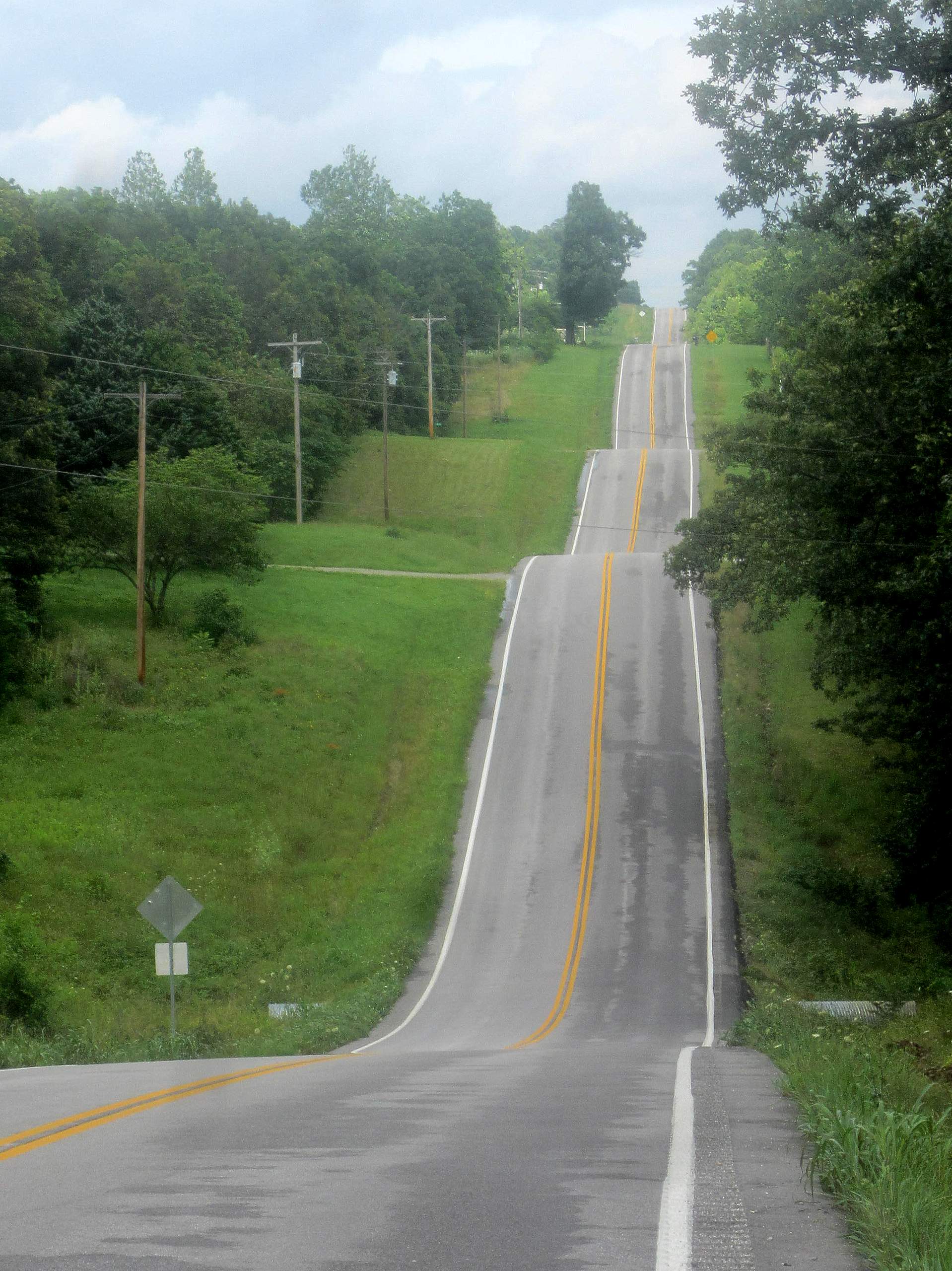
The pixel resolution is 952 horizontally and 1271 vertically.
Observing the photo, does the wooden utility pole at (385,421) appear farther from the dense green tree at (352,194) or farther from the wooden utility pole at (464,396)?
the dense green tree at (352,194)

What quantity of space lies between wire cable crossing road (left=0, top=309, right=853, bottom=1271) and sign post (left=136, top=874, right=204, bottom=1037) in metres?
2.91

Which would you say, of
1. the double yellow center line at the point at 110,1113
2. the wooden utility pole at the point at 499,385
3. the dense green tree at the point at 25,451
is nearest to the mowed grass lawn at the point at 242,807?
the dense green tree at the point at 25,451

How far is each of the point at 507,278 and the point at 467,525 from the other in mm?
86556

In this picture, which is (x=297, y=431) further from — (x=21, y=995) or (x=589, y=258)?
(x=589, y=258)

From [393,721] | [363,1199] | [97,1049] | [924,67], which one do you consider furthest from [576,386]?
[363,1199]

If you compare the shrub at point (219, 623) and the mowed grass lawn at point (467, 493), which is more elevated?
the mowed grass lawn at point (467, 493)

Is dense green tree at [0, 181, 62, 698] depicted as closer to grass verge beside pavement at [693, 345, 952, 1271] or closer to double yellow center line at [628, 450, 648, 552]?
grass verge beside pavement at [693, 345, 952, 1271]

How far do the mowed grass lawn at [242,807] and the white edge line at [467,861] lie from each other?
21.3 inches

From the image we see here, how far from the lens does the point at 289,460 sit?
214 ft

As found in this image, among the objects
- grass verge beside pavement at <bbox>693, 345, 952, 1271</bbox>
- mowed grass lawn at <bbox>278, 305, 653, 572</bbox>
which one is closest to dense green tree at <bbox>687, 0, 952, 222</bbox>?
grass verge beside pavement at <bbox>693, 345, 952, 1271</bbox>

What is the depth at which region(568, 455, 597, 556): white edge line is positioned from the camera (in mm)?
60781

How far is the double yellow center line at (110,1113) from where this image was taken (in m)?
7.59

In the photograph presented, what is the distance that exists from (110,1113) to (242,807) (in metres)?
23.6

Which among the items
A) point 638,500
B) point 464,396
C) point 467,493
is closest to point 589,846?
point 638,500
